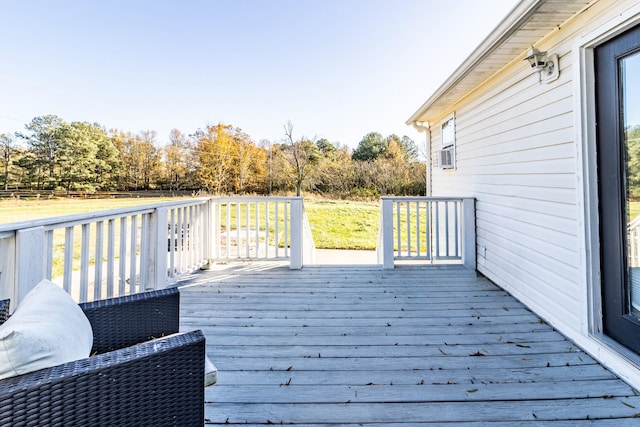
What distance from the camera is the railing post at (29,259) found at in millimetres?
1663

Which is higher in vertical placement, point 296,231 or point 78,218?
point 78,218

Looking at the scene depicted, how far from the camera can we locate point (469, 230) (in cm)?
438

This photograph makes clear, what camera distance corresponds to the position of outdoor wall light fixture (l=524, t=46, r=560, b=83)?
267 centimetres

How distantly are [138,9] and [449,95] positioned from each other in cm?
1111

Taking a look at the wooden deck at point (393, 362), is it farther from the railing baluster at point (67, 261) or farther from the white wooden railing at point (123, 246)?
the railing baluster at point (67, 261)

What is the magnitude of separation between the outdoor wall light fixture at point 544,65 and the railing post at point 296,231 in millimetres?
2833

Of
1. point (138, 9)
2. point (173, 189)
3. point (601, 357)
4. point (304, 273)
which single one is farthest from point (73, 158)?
point (601, 357)

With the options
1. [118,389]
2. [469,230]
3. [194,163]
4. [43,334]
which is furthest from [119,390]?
[194,163]

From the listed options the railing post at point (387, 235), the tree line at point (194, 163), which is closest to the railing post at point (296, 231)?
the railing post at point (387, 235)

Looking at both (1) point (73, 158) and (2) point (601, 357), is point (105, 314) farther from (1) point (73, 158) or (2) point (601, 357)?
(1) point (73, 158)

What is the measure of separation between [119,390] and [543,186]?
3272 millimetres

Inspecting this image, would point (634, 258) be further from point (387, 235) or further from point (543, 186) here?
point (387, 235)

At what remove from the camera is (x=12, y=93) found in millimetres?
19719

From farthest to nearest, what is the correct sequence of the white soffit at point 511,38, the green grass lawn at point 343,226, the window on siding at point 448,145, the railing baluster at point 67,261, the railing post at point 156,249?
the green grass lawn at point 343,226 < the window on siding at point 448,145 < the railing post at point 156,249 < the white soffit at point 511,38 < the railing baluster at point 67,261
